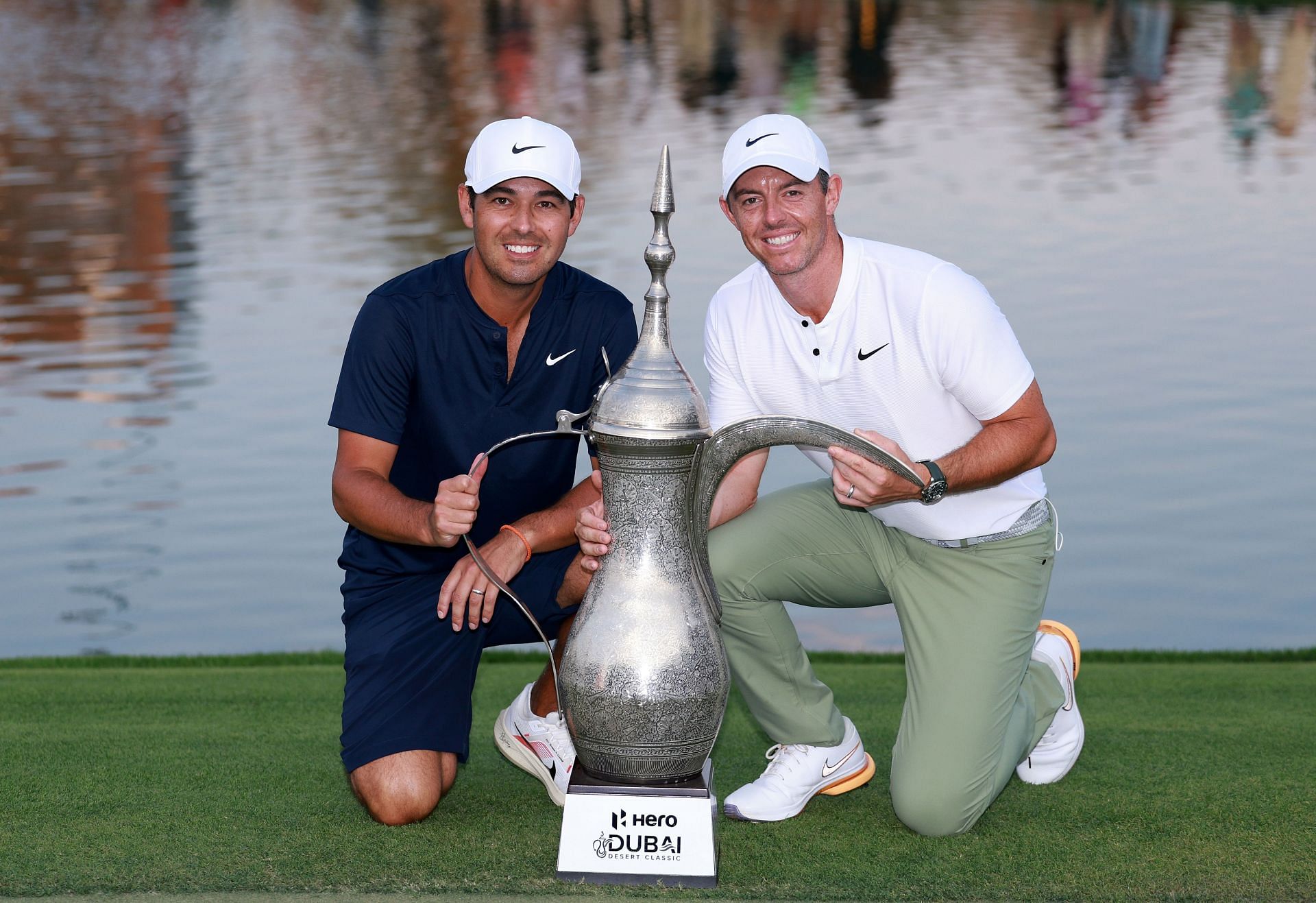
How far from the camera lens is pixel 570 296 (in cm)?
423

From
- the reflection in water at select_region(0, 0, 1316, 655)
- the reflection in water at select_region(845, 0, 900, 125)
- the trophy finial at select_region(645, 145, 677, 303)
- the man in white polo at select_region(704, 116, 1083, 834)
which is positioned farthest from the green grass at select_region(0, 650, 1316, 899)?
the reflection in water at select_region(845, 0, 900, 125)

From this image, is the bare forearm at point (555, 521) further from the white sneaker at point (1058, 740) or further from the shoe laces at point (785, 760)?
the white sneaker at point (1058, 740)

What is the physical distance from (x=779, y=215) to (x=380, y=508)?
1.20 m

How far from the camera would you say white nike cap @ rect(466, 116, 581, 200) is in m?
3.85

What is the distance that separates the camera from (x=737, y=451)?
3.47 metres

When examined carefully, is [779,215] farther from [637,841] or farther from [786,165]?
[637,841]

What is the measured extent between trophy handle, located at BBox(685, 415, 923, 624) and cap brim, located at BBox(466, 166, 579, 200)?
823 mm

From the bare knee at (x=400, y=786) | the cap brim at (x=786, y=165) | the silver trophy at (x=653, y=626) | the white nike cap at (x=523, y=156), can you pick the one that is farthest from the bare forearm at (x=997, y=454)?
the bare knee at (x=400, y=786)

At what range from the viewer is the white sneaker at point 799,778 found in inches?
154

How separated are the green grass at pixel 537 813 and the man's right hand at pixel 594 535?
70 centimetres

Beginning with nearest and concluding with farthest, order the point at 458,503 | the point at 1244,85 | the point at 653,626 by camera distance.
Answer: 1. the point at 653,626
2. the point at 458,503
3. the point at 1244,85

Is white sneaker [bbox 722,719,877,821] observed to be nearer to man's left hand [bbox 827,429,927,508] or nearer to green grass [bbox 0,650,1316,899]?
green grass [bbox 0,650,1316,899]

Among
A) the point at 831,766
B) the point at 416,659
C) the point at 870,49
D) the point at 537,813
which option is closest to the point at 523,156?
the point at 416,659

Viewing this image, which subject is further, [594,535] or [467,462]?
[467,462]
